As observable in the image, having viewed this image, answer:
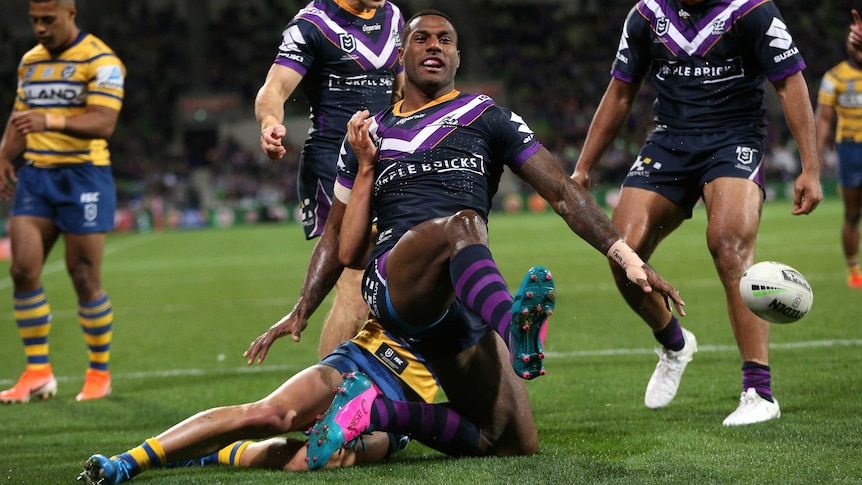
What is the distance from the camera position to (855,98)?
10648 mm

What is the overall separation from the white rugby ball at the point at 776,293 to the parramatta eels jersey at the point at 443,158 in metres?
1.15

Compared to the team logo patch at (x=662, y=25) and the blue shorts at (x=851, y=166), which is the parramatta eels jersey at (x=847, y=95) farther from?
the team logo patch at (x=662, y=25)

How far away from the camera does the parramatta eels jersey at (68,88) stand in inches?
271

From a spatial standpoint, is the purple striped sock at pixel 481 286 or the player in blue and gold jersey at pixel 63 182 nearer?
the purple striped sock at pixel 481 286

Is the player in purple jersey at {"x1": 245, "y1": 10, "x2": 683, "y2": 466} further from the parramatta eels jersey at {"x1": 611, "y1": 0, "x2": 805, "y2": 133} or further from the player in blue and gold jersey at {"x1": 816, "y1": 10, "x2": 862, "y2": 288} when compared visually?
the player in blue and gold jersey at {"x1": 816, "y1": 10, "x2": 862, "y2": 288}

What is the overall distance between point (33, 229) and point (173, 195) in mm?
27064

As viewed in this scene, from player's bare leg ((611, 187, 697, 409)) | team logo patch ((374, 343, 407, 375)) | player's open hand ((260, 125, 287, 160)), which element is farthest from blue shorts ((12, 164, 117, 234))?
player's bare leg ((611, 187, 697, 409))

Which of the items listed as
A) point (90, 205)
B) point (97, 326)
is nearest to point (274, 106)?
point (90, 205)

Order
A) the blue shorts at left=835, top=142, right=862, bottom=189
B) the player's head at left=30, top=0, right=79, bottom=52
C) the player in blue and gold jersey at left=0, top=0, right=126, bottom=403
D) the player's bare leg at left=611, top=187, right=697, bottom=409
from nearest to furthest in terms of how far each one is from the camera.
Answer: the player's bare leg at left=611, top=187, right=697, bottom=409 < the player's head at left=30, top=0, right=79, bottom=52 < the player in blue and gold jersey at left=0, top=0, right=126, bottom=403 < the blue shorts at left=835, top=142, right=862, bottom=189

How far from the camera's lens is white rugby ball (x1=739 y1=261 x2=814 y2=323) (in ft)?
14.7

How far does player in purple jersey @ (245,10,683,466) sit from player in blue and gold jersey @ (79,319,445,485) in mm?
142

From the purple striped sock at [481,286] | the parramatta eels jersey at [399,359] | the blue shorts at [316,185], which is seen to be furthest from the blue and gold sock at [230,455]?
the blue shorts at [316,185]

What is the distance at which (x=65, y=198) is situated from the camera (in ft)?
22.6

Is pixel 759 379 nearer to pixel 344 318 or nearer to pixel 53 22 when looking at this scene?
pixel 344 318
